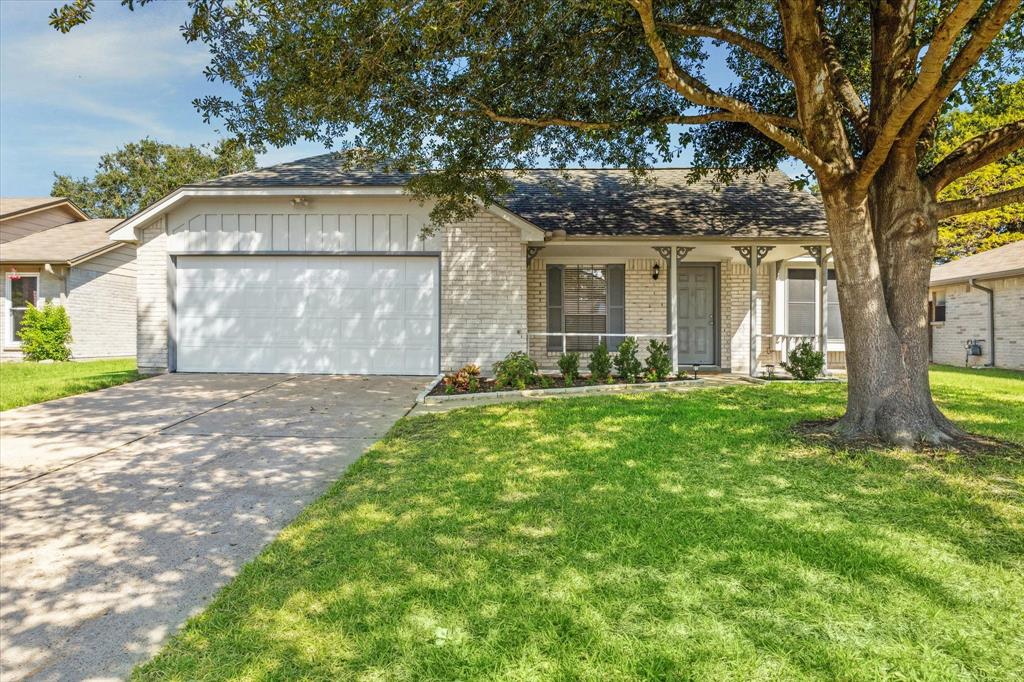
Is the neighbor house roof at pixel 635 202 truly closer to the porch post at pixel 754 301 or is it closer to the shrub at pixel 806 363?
the porch post at pixel 754 301

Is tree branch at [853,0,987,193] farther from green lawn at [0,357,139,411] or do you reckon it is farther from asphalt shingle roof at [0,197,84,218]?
asphalt shingle roof at [0,197,84,218]

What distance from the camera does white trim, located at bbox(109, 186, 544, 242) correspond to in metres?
10.2

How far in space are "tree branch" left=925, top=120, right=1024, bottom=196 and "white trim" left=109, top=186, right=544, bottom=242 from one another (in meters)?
5.91

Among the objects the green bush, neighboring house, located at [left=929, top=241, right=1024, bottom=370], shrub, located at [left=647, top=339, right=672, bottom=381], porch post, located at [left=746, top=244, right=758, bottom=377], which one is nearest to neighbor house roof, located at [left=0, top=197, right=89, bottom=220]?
the green bush

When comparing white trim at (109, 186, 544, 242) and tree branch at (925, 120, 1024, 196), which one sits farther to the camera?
white trim at (109, 186, 544, 242)

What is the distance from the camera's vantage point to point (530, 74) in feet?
23.6

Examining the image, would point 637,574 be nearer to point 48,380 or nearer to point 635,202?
point 635,202

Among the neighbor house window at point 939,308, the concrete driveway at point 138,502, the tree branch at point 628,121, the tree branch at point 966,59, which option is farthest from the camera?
the neighbor house window at point 939,308

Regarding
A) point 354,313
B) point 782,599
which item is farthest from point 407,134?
point 782,599

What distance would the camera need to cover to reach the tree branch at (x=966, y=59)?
4.18 m

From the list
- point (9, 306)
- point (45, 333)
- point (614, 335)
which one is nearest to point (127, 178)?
point (9, 306)

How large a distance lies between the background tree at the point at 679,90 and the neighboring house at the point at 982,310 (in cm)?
961

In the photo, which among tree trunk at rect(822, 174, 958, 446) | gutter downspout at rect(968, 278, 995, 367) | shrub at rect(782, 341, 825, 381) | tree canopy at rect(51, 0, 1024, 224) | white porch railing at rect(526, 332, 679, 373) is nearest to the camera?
tree canopy at rect(51, 0, 1024, 224)

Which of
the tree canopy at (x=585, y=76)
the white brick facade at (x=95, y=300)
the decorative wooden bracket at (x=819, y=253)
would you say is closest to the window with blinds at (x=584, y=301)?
the tree canopy at (x=585, y=76)
